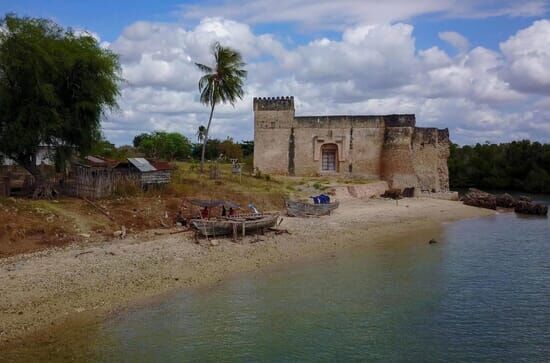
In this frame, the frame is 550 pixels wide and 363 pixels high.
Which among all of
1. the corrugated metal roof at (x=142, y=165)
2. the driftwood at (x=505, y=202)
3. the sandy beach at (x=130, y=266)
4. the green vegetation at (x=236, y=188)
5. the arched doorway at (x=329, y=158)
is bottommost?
the sandy beach at (x=130, y=266)

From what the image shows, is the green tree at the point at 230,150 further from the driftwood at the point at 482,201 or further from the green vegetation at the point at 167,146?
the driftwood at the point at 482,201

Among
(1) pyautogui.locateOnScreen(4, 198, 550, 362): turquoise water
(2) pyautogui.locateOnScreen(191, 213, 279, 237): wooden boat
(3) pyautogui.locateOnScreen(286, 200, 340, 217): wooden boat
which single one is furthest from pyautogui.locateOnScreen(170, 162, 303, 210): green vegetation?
(1) pyautogui.locateOnScreen(4, 198, 550, 362): turquoise water

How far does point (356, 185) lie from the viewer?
1275 inches

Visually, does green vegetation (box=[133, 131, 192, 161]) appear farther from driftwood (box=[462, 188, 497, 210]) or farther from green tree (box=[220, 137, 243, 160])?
driftwood (box=[462, 188, 497, 210])

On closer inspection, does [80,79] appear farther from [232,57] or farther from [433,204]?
[433,204]

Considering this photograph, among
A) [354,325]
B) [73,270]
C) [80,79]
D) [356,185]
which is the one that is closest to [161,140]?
[356,185]

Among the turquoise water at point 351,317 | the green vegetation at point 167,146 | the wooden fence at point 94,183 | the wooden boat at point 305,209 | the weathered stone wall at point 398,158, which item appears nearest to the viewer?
the turquoise water at point 351,317

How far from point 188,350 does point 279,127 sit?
25872 mm

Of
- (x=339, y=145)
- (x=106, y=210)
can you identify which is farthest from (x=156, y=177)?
(x=339, y=145)

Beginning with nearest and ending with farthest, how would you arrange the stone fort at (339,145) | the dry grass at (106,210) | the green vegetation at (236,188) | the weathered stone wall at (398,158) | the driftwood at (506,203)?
the dry grass at (106,210) < the green vegetation at (236,188) < the driftwood at (506,203) < the weathered stone wall at (398,158) < the stone fort at (339,145)

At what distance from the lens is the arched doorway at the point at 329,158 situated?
35.7m

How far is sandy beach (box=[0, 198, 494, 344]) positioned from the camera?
11.9 meters

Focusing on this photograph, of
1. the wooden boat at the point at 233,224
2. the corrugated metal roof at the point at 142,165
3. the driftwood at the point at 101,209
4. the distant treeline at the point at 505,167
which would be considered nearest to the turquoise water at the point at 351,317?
the wooden boat at the point at 233,224

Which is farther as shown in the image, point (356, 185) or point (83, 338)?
point (356, 185)
